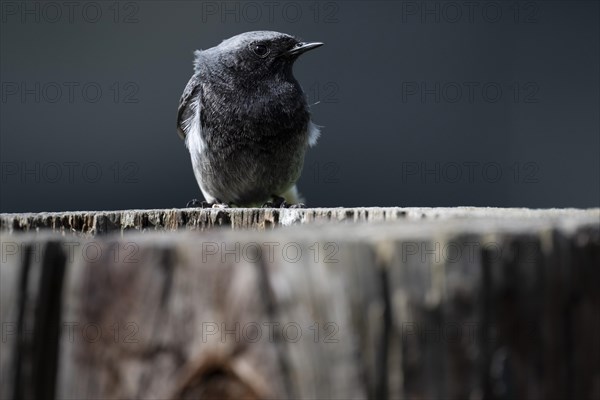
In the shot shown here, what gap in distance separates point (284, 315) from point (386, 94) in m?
6.56

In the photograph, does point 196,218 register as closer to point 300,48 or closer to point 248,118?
point 248,118

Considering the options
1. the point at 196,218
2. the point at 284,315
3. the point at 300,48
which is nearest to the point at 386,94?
the point at 300,48

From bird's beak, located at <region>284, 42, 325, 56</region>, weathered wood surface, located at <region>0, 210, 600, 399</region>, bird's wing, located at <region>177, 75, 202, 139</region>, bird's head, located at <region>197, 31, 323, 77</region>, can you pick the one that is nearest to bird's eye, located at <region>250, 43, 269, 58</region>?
bird's head, located at <region>197, 31, 323, 77</region>

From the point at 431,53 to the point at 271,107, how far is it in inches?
123

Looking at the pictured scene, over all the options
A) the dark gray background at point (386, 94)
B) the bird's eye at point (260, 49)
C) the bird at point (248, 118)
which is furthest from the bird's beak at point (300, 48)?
the dark gray background at point (386, 94)

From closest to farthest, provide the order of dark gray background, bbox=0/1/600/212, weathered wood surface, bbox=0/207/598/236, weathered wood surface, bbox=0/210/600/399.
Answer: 1. weathered wood surface, bbox=0/210/600/399
2. weathered wood surface, bbox=0/207/598/236
3. dark gray background, bbox=0/1/600/212

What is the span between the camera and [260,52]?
508cm

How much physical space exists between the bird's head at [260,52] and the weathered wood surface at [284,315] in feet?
12.5

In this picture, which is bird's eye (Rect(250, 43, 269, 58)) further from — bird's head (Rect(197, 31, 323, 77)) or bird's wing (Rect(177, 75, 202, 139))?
bird's wing (Rect(177, 75, 202, 139))

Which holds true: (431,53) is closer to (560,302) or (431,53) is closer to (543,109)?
(543,109)

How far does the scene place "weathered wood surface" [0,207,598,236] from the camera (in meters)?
2.21

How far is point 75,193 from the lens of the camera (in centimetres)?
712

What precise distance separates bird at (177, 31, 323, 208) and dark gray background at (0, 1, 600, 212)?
7.13ft

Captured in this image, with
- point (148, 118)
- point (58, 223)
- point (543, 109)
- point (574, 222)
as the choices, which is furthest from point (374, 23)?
point (574, 222)
